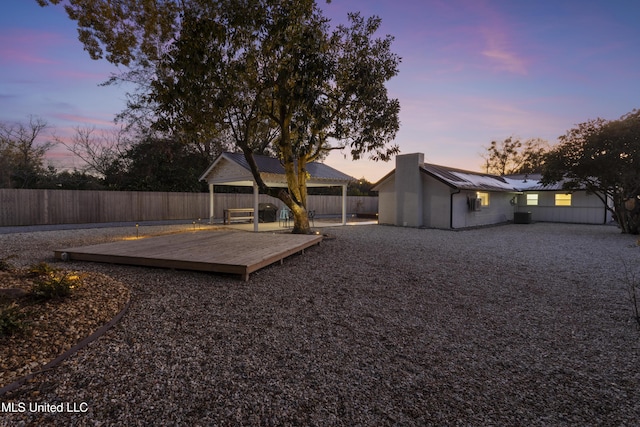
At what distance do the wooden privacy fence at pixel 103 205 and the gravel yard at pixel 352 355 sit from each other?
38.3 feet

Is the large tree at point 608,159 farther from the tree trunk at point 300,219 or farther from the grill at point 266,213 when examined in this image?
the grill at point 266,213

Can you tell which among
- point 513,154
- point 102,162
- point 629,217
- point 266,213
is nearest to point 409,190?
point 266,213

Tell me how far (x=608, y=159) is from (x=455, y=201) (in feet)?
20.6

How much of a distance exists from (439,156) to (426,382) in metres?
22.6

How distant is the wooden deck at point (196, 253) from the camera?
529 centimetres

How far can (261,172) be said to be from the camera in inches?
512

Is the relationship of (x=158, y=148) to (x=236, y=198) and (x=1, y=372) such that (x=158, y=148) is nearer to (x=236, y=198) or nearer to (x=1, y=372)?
(x=236, y=198)

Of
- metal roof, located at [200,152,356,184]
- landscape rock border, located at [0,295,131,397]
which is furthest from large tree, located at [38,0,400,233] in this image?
landscape rock border, located at [0,295,131,397]

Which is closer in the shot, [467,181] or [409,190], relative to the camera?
[409,190]

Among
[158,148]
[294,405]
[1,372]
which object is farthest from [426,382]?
[158,148]

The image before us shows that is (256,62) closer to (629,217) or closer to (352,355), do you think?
(352,355)

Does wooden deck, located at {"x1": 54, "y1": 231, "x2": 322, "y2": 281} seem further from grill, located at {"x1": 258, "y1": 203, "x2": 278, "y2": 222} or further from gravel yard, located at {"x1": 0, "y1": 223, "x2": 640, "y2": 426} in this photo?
grill, located at {"x1": 258, "y1": 203, "x2": 278, "y2": 222}

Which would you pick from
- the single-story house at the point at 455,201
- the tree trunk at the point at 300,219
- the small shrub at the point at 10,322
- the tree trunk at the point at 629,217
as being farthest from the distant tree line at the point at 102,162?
the tree trunk at the point at 629,217

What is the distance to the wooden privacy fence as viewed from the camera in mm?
13617
